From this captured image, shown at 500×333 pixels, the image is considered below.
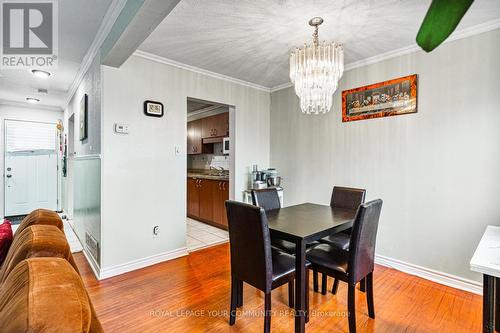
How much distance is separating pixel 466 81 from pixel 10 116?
24.0ft

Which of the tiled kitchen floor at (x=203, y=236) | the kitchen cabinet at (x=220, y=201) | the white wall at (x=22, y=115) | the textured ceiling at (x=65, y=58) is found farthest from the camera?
the white wall at (x=22, y=115)

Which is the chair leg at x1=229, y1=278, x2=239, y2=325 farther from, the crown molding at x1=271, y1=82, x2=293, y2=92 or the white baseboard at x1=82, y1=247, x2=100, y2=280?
the crown molding at x1=271, y1=82, x2=293, y2=92

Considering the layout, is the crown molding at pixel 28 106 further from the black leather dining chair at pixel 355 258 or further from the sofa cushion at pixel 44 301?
the black leather dining chair at pixel 355 258

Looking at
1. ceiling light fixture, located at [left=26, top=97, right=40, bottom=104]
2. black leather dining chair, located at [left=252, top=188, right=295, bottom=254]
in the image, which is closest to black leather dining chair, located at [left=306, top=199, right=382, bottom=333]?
black leather dining chair, located at [left=252, top=188, right=295, bottom=254]

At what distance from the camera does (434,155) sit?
254cm

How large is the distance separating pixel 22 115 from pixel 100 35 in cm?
418

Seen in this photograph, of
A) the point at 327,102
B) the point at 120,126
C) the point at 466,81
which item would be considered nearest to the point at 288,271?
the point at 327,102

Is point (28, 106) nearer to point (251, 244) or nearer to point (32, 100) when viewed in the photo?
point (32, 100)

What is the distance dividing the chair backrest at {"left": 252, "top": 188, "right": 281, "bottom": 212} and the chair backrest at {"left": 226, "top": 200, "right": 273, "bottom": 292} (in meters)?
0.68

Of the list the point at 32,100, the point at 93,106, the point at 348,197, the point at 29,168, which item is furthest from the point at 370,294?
the point at 29,168

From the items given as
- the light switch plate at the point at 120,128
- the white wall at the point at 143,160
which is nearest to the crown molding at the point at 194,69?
the white wall at the point at 143,160

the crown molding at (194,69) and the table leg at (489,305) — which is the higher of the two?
the crown molding at (194,69)

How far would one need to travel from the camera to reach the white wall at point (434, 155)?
89.0 inches

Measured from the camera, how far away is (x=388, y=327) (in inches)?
72.5
